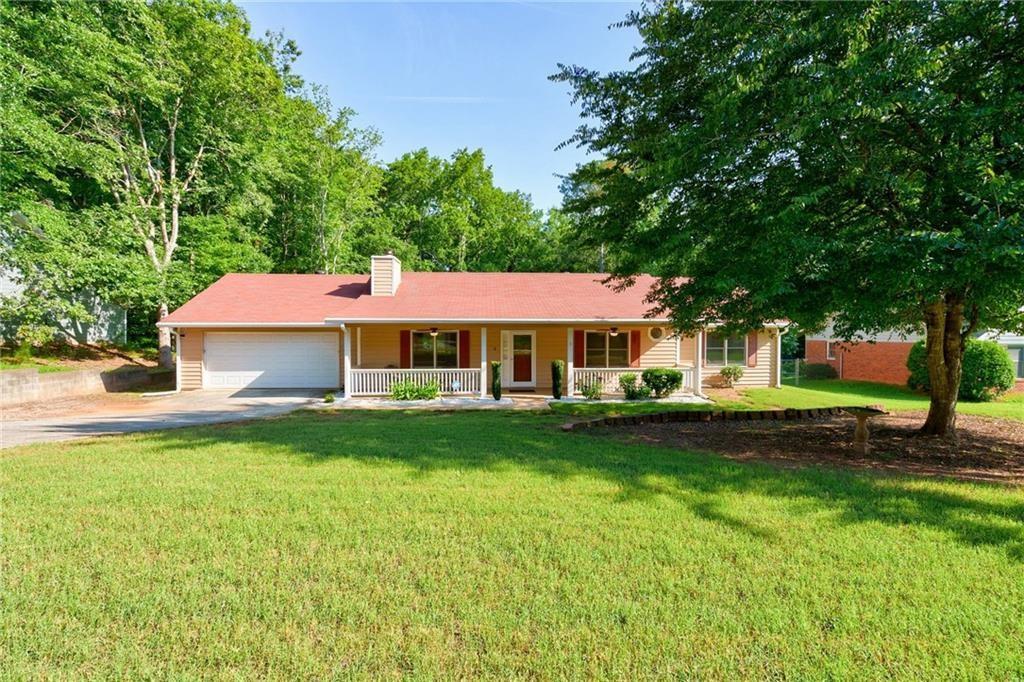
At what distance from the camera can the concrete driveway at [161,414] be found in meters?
8.56

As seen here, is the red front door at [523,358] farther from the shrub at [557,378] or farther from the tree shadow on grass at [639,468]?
the tree shadow on grass at [639,468]

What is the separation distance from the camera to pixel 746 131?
18.2 feet

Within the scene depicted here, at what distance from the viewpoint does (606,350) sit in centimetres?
1557

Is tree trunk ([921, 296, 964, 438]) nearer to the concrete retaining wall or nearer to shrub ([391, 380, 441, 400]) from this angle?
shrub ([391, 380, 441, 400])

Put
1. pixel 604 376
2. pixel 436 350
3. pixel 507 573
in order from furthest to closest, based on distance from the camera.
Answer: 1. pixel 436 350
2. pixel 604 376
3. pixel 507 573

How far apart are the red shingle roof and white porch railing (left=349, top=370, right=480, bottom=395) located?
1.66 meters

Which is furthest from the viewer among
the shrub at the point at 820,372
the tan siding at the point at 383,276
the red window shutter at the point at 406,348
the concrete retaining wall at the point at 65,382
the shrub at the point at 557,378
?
the shrub at the point at 820,372

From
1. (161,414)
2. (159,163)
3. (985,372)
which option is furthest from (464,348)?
(985,372)

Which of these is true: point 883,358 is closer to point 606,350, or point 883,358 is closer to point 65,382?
point 606,350

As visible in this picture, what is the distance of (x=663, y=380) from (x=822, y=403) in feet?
14.0

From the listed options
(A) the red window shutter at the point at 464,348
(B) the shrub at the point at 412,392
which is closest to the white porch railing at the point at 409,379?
(B) the shrub at the point at 412,392

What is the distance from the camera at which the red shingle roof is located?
47.2ft

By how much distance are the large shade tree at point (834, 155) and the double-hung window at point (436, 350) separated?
9.42m

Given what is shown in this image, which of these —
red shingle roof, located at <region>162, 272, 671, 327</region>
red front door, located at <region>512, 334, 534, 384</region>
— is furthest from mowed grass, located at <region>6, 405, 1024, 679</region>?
red front door, located at <region>512, 334, 534, 384</region>
